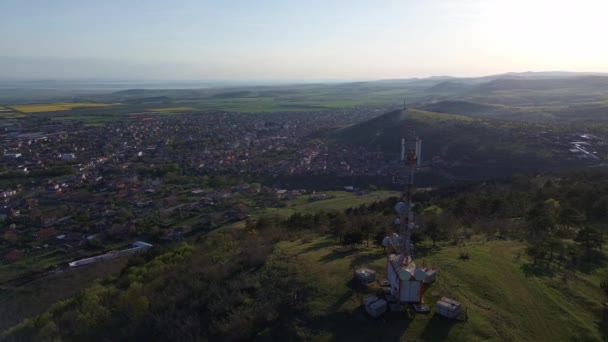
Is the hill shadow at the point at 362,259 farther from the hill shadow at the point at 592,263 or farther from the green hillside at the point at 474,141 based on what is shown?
the green hillside at the point at 474,141

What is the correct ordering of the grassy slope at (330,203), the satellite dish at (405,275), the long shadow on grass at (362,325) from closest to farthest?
1. the long shadow on grass at (362,325)
2. the satellite dish at (405,275)
3. the grassy slope at (330,203)

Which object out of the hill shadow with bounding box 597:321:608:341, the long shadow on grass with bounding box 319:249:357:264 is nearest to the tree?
the hill shadow with bounding box 597:321:608:341

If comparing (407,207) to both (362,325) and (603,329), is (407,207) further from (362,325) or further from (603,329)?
(603,329)

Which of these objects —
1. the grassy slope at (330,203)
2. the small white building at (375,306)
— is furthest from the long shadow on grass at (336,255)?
the grassy slope at (330,203)

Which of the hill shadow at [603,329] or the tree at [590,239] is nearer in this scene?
the hill shadow at [603,329]

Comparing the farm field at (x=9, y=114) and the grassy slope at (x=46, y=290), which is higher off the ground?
the farm field at (x=9, y=114)

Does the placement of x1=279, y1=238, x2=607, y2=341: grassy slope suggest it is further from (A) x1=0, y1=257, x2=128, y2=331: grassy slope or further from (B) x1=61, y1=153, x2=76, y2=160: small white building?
(B) x1=61, y1=153, x2=76, y2=160: small white building

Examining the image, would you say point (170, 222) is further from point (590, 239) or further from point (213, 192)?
point (590, 239)

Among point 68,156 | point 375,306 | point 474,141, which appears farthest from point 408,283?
point 68,156
